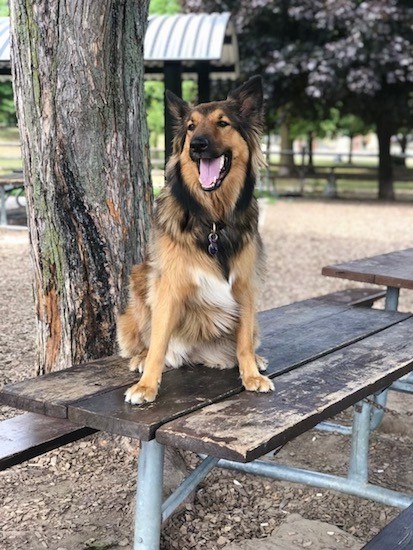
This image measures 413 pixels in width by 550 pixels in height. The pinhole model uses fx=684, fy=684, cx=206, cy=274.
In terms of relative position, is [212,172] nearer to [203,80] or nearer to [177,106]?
[177,106]

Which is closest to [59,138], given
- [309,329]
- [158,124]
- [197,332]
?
[197,332]

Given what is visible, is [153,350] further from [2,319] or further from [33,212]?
[2,319]

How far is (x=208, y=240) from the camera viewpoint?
2.73 m

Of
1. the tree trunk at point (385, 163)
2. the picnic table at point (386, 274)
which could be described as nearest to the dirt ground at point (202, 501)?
the picnic table at point (386, 274)

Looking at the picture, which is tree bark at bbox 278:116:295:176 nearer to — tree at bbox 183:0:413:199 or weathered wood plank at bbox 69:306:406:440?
tree at bbox 183:0:413:199

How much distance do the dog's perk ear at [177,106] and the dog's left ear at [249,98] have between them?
19cm

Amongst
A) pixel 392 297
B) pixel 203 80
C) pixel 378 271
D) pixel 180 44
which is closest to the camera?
pixel 378 271

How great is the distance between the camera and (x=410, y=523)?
217 centimetres

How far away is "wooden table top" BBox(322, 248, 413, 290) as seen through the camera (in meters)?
4.24

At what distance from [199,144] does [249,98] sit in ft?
1.28

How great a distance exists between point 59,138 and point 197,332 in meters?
1.19

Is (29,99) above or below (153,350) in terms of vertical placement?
above

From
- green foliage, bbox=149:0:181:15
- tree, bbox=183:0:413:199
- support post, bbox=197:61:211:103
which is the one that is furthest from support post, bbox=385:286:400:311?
green foliage, bbox=149:0:181:15

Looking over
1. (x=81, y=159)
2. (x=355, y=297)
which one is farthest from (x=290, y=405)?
(x=355, y=297)
